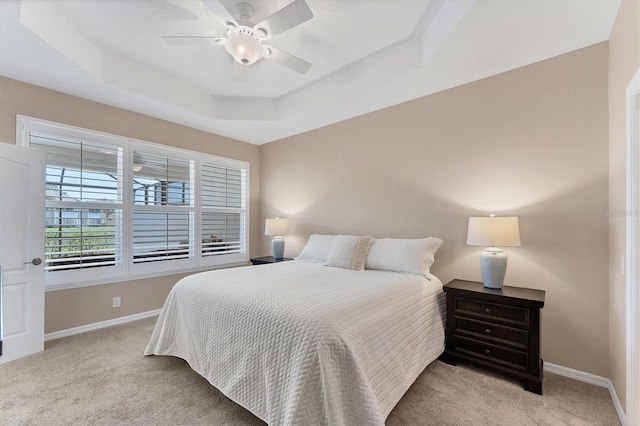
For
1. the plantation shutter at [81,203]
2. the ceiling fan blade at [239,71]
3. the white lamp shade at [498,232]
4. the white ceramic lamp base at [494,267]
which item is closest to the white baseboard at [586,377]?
the white ceramic lamp base at [494,267]

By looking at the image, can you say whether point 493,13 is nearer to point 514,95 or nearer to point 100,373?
point 514,95

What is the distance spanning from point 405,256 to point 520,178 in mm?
1264

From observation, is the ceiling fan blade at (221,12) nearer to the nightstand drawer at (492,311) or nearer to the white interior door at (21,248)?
the white interior door at (21,248)

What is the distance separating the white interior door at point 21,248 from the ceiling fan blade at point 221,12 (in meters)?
2.25

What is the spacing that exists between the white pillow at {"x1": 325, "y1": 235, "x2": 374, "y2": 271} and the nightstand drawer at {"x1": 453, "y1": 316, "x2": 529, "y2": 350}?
1036 mm

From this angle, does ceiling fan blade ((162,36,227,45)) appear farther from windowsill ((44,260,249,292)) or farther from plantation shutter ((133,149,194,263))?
windowsill ((44,260,249,292))

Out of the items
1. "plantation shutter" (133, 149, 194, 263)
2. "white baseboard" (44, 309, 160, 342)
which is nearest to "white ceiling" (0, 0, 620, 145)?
"plantation shutter" (133, 149, 194, 263)

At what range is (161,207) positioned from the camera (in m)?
3.76

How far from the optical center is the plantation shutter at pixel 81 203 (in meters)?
2.92

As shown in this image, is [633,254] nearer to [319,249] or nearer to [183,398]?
[319,249]

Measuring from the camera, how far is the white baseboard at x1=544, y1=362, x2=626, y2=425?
1900 millimetres

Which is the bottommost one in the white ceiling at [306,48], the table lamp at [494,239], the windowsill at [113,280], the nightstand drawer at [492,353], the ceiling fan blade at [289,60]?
the nightstand drawer at [492,353]

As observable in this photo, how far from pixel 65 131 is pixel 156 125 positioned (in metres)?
0.97

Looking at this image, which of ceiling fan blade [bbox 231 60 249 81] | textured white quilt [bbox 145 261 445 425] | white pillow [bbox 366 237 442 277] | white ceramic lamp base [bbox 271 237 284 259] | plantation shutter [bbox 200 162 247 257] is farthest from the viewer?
plantation shutter [bbox 200 162 247 257]
